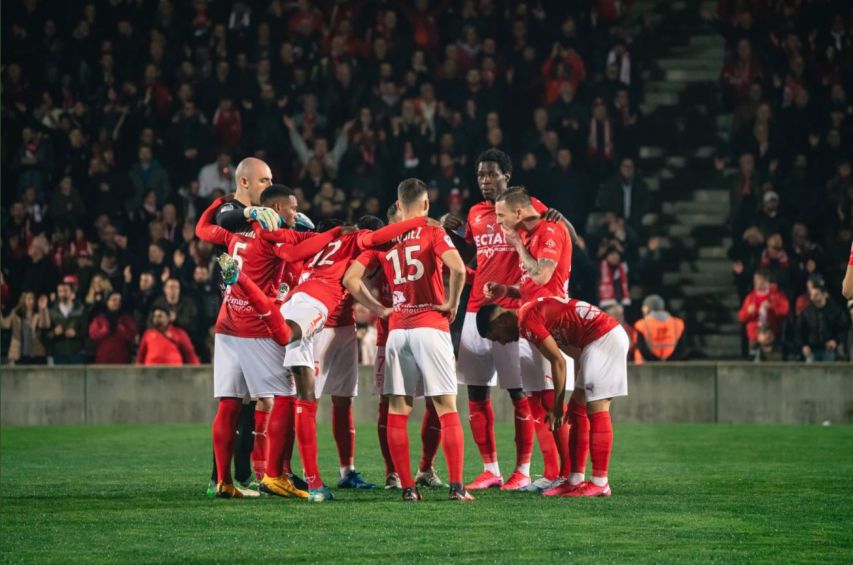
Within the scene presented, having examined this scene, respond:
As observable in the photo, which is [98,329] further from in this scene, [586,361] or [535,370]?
[586,361]

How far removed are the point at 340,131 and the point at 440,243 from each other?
14315 millimetres

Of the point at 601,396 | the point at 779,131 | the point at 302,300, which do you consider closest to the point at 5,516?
the point at 302,300

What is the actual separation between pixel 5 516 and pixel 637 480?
4.74 m

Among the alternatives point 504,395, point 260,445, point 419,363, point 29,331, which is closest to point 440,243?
point 419,363

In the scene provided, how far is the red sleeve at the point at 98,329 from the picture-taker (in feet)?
66.1

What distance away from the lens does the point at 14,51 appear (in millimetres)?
25031

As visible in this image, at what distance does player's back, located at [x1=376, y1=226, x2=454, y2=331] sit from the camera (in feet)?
32.6

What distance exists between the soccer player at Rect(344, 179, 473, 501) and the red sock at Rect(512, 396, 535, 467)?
3.82 ft

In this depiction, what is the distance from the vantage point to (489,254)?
11.4m

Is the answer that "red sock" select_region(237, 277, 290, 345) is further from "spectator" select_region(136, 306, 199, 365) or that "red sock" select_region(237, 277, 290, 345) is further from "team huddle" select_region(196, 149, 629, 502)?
"spectator" select_region(136, 306, 199, 365)

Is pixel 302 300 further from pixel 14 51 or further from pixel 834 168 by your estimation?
pixel 14 51

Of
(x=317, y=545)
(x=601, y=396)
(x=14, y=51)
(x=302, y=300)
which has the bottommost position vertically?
(x=317, y=545)

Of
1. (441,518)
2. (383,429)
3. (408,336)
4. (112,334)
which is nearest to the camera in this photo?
(441,518)

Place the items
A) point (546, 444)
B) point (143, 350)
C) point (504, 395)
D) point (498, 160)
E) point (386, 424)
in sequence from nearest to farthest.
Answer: point (546, 444), point (498, 160), point (386, 424), point (504, 395), point (143, 350)
